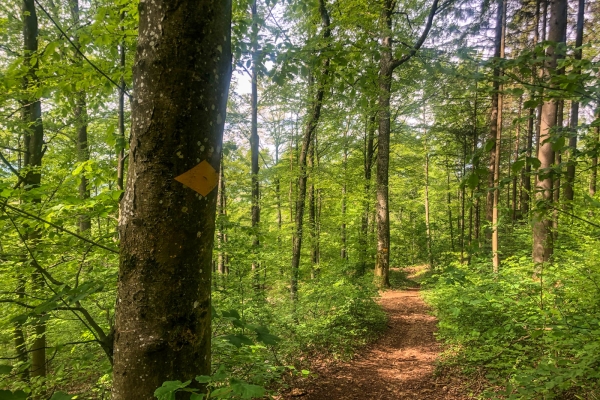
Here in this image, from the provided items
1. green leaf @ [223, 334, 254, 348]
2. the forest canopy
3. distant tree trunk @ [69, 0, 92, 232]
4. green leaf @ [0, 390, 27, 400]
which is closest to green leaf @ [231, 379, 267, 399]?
the forest canopy

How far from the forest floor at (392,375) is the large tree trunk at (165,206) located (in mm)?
3882

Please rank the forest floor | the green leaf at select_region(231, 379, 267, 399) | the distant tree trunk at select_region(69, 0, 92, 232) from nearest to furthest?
the green leaf at select_region(231, 379, 267, 399) < the forest floor < the distant tree trunk at select_region(69, 0, 92, 232)

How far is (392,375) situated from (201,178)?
5.39 meters

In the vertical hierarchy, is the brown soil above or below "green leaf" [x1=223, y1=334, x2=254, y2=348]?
below

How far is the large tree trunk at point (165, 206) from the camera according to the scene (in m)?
1.09

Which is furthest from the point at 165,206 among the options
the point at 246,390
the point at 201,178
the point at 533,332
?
the point at 533,332

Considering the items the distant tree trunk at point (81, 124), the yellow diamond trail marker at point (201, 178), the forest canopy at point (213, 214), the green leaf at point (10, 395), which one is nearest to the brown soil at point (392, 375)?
the forest canopy at point (213, 214)

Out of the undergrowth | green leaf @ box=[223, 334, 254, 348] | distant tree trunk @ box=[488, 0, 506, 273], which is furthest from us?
distant tree trunk @ box=[488, 0, 506, 273]

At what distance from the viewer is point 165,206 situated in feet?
3.66

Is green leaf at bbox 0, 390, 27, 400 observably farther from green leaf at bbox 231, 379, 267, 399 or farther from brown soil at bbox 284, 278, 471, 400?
brown soil at bbox 284, 278, 471, 400

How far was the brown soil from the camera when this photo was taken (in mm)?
4469

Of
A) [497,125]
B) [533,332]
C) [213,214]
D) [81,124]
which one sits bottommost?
[533,332]

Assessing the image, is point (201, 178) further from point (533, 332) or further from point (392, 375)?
point (392, 375)

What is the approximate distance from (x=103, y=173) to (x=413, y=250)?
25.1 meters
